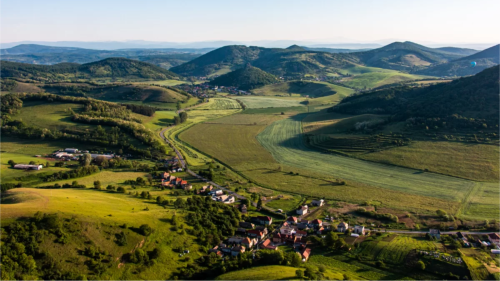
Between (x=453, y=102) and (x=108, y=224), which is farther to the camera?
(x=453, y=102)

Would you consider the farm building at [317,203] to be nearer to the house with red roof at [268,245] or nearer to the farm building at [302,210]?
the farm building at [302,210]

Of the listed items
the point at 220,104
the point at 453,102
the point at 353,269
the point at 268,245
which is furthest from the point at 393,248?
the point at 220,104

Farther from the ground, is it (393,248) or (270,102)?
(270,102)

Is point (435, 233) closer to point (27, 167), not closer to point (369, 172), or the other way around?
point (369, 172)

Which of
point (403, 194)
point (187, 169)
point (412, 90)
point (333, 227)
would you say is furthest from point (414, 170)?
point (412, 90)

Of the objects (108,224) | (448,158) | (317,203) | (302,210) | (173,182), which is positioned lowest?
(173,182)

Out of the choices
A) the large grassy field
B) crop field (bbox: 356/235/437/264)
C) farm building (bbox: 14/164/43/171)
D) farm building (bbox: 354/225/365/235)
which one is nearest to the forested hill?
crop field (bbox: 356/235/437/264)

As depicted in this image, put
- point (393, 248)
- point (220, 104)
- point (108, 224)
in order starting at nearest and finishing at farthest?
point (108, 224) < point (393, 248) < point (220, 104)
